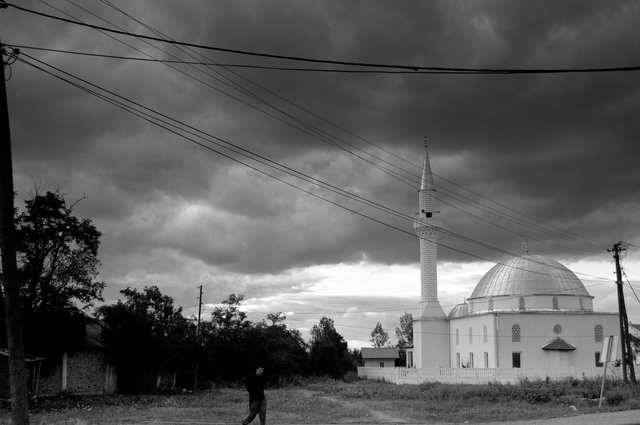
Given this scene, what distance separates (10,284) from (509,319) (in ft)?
156

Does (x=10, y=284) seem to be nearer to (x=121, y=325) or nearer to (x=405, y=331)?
(x=121, y=325)

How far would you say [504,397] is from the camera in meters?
26.6

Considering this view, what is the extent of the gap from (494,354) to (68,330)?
33.7 meters

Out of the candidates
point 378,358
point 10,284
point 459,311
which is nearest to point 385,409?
point 10,284

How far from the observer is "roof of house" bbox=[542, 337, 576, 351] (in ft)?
171

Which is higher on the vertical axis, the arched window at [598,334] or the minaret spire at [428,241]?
the minaret spire at [428,241]

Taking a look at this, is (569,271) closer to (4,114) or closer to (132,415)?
(132,415)

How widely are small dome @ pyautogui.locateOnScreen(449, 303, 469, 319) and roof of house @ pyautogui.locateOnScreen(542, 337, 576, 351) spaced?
845 centimetres

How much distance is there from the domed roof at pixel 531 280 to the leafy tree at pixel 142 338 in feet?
97.7

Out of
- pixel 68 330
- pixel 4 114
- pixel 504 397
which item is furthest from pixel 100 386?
pixel 4 114

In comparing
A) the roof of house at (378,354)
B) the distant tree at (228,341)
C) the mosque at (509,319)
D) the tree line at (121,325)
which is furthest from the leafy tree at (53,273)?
the roof of house at (378,354)

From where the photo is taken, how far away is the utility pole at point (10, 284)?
10570 millimetres

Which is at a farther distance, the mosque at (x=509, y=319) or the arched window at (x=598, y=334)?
the arched window at (x=598, y=334)

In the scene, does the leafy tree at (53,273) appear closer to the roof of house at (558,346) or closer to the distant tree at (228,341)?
the distant tree at (228,341)
